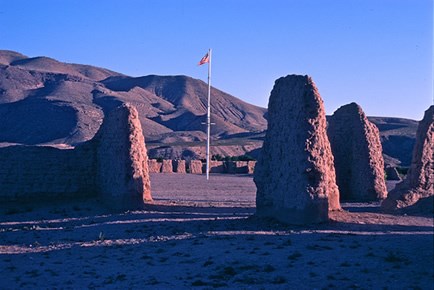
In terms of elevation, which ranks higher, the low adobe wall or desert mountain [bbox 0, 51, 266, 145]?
desert mountain [bbox 0, 51, 266, 145]

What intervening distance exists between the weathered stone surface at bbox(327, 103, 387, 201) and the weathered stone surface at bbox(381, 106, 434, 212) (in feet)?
11.1

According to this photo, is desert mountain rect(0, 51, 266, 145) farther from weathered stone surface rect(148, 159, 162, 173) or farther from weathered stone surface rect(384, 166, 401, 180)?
weathered stone surface rect(384, 166, 401, 180)

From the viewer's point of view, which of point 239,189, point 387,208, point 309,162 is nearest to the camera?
point 309,162

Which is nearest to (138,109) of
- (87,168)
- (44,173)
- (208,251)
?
(87,168)

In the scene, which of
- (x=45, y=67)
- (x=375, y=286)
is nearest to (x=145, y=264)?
(x=375, y=286)

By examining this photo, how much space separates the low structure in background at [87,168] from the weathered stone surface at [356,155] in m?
6.97

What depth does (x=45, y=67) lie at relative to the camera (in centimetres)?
13862

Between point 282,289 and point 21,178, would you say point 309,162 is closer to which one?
point 282,289

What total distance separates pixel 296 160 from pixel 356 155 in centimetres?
733

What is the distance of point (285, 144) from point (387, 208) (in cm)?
449

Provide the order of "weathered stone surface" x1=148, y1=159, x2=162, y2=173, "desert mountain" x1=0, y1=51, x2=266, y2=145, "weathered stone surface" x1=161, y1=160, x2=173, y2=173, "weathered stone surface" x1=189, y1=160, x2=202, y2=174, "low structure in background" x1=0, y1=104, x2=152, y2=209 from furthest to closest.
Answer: "desert mountain" x1=0, y1=51, x2=266, y2=145 < "weathered stone surface" x1=189, y1=160, x2=202, y2=174 < "weathered stone surface" x1=161, y1=160, x2=173, y2=173 < "weathered stone surface" x1=148, y1=159, x2=162, y2=173 < "low structure in background" x1=0, y1=104, x2=152, y2=209

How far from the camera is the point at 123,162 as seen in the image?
1848 centimetres

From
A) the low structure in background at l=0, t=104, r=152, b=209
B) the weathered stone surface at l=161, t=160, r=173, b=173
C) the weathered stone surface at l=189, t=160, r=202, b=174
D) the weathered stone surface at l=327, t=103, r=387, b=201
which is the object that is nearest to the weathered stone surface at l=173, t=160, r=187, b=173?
the weathered stone surface at l=161, t=160, r=173, b=173

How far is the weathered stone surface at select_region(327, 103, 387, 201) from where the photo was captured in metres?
21.0
